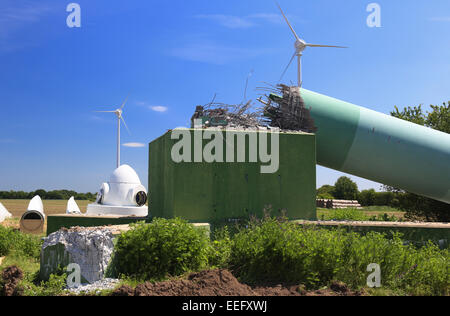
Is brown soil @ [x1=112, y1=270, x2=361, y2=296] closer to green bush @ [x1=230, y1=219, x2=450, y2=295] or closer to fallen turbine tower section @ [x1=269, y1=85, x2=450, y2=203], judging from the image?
green bush @ [x1=230, y1=219, x2=450, y2=295]

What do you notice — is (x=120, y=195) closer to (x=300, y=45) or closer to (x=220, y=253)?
(x=300, y=45)

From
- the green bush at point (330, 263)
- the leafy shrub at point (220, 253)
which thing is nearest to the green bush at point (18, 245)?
the leafy shrub at point (220, 253)

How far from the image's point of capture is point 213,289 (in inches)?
188

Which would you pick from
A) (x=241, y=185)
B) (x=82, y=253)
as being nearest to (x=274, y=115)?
(x=241, y=185)

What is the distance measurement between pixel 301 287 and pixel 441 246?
14.3 ft

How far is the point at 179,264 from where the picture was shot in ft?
18.5

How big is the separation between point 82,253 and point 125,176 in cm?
1097

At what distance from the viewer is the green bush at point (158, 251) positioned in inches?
218

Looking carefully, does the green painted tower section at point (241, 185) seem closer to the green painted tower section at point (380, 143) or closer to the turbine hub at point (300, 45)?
the green painted tower section at point (380, 143)

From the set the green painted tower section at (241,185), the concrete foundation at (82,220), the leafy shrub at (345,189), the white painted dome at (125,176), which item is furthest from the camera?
the leafy shrub at (345,189)

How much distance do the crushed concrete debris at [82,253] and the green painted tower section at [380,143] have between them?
18.5 ft

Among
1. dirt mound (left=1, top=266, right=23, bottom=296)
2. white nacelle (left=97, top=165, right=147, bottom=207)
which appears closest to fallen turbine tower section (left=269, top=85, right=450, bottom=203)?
dirt mound (left=1, top=266, right=23, bottom=296)
